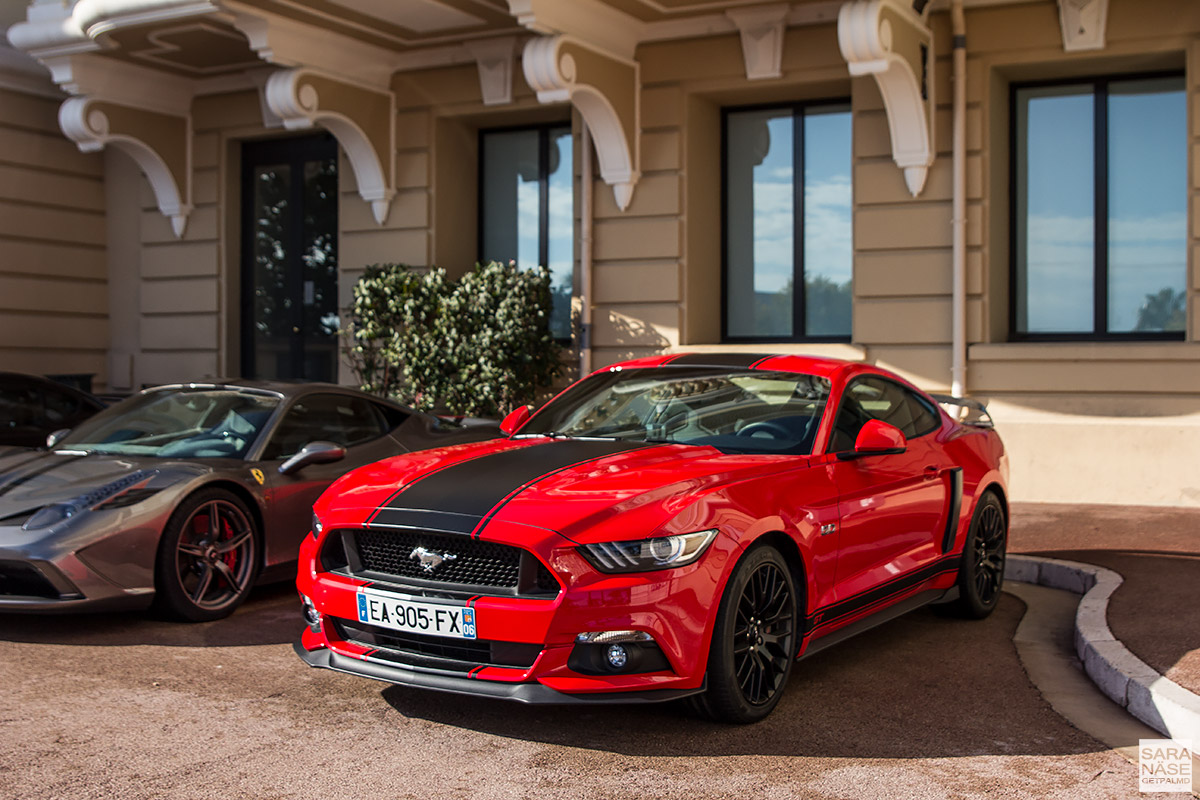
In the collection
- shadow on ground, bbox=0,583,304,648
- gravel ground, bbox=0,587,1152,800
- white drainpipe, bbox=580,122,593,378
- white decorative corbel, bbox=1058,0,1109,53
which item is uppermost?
white decorative corbel, bbox=1058,0,1109,53

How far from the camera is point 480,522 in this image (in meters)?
4.39

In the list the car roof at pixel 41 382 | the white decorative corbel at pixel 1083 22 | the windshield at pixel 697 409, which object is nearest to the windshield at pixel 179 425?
the windshield at pixel 697 409

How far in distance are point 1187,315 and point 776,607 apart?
7.48 meters

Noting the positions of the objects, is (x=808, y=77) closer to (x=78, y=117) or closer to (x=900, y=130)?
(x=900, y=130)

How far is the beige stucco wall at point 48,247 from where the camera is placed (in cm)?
1488

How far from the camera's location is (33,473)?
662 cm

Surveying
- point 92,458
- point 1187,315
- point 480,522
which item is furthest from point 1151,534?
point 92,458

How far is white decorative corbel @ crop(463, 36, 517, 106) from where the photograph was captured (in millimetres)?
13031

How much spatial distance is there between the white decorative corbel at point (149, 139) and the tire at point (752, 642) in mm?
11648

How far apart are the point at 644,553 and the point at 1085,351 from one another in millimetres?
7763

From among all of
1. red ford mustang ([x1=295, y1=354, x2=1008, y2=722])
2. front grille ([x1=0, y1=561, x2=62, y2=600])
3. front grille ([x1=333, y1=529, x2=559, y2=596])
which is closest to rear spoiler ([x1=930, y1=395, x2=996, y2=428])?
red ford mustang ([x1=295, y1=354, x2=1008, y2=722])

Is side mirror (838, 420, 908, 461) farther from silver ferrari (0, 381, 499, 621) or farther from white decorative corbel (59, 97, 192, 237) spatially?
white decorative corbel (59, 97, 192, 237)

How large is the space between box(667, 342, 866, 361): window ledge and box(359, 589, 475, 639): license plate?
722cm

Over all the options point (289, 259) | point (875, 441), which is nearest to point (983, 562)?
point (875, 441)
